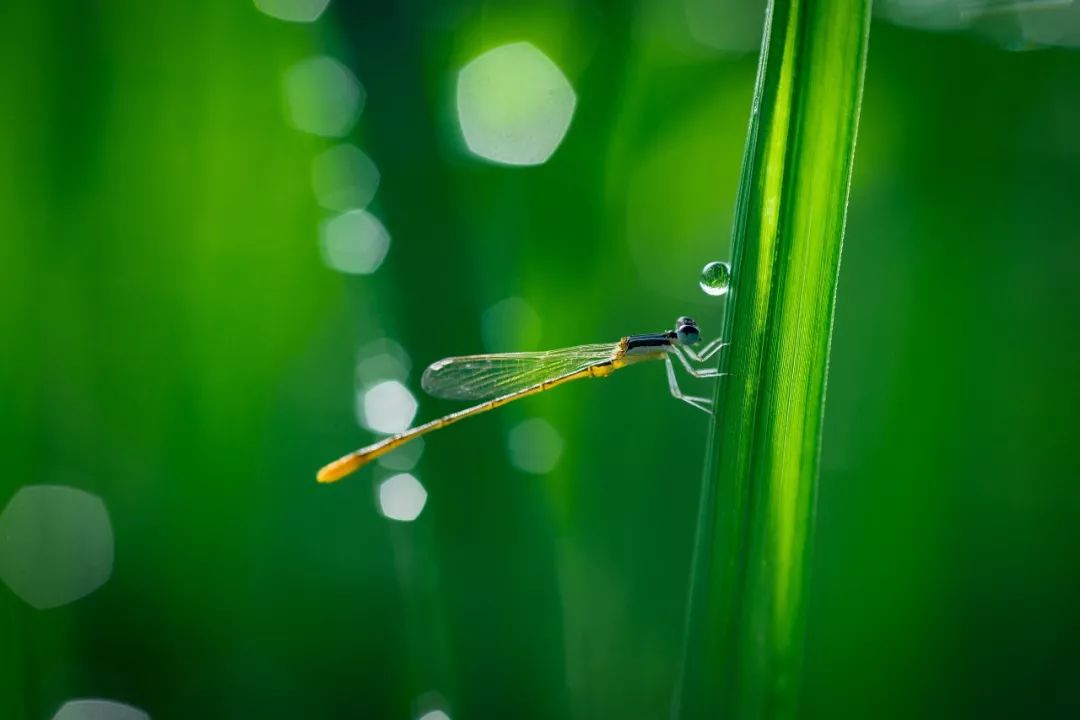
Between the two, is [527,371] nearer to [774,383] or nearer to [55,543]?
[774,383]

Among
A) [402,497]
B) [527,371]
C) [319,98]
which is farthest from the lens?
[527,371]

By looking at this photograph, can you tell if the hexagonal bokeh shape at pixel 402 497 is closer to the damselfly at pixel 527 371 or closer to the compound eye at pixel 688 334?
the damselfly at pixel 527 371

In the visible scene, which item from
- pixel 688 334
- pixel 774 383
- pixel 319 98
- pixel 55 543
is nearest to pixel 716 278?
pixel 774 383

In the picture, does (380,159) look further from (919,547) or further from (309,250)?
(919,547)

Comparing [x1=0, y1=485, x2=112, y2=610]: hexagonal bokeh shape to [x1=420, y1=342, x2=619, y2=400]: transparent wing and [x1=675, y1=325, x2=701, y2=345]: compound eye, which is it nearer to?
[x1=420, y1=342, x2=619, y2=400]: transparent wing

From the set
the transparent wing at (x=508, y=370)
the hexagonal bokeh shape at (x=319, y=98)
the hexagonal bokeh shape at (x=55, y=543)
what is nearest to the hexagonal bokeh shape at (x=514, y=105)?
the hexagonal bokeh shape at (x=319, y=98)

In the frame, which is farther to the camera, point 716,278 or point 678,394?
point 678,394
